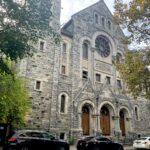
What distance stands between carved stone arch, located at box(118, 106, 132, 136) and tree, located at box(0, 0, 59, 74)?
21148 mm

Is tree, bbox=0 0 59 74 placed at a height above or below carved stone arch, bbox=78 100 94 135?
above

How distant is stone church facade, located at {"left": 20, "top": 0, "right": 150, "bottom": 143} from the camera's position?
2292 cm

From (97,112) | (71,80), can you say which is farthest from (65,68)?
(97,112)

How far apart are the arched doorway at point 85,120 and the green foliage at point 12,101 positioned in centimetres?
851

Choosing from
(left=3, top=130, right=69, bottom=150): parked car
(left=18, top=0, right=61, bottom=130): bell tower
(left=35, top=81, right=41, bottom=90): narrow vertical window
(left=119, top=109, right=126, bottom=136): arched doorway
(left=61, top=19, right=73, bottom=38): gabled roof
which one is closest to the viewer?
(left=3, top=130, right=69, bottom=150): parked car

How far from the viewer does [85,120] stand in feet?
85.8

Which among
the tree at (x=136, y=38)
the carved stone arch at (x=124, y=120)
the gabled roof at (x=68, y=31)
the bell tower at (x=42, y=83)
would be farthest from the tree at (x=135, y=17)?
the carved stone arch at (x=124, y=120)

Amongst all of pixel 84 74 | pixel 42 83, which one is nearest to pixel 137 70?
pixel 42 83

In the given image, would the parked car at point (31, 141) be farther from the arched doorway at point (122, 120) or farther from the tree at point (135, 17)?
the arched doorway at point (122, 120)

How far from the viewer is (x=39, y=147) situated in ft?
45.9

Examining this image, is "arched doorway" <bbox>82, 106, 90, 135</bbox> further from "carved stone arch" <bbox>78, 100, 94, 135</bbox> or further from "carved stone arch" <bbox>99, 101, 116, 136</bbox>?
"carved stone arch" <bbox>99, 101, 116, 136</bbox>

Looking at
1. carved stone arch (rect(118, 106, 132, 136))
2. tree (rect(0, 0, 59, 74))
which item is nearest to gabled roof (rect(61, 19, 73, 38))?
carved stone arch (rect(118, 106, 132, 136))

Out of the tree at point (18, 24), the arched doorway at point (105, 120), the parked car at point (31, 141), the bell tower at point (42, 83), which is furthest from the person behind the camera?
the arched doorway at point (105, 120)

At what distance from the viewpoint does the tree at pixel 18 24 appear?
10219 mm
